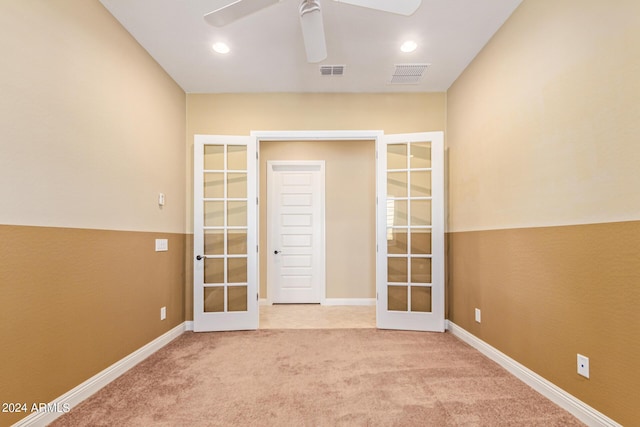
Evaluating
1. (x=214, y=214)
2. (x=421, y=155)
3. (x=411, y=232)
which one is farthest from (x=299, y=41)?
(x=411, y=232)

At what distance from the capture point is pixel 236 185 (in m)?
3.62

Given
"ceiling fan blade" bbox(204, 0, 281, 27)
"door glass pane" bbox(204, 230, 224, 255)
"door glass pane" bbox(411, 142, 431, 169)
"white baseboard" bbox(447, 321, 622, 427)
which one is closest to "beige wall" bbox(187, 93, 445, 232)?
"door glass pane" bbox(411, 142, 431, 169)

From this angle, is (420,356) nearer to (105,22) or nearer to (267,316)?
(267,316)

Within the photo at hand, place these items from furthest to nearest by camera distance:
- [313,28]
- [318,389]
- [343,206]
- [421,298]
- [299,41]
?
[343,206], [421,298], [299,41], [318,389], [313,28]

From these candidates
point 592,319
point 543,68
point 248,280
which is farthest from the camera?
point 248,280

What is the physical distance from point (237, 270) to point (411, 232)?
2059mm

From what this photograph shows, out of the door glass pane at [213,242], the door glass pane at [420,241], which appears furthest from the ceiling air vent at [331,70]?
the door glass pane at [213,242]

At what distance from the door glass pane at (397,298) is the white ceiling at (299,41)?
234 cm

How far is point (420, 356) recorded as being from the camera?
2.72 metres

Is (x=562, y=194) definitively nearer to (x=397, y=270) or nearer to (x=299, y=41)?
(x=397, y=270)

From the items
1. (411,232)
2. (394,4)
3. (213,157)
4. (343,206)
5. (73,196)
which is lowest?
(411,232)

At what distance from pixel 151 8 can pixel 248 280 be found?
2.65m

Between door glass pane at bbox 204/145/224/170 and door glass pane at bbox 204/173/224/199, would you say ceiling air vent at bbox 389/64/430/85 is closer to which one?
door glass pane at bbox 204/145/224/170

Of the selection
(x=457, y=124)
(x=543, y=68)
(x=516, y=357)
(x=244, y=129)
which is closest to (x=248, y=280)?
(x=244, y=129)
